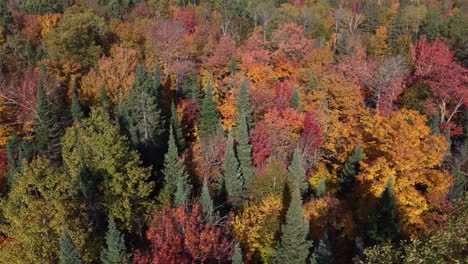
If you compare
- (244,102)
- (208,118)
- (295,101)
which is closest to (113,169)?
(208,118)

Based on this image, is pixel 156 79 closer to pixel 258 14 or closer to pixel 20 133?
pixel 20 133

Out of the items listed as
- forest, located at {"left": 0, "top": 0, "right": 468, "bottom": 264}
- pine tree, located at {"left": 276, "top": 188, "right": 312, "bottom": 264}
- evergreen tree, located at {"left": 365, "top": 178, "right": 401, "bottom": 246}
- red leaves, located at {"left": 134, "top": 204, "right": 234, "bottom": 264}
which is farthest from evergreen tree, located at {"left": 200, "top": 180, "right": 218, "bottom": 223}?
evergreen tree, located at {"left": 365, "top": 178, "right": 401, "bottom": 246}

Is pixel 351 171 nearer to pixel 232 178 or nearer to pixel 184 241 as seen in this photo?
pixel 232 178

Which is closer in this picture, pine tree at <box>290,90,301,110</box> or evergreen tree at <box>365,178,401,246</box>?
evergreen tree at <box>365,178,401,246</box>

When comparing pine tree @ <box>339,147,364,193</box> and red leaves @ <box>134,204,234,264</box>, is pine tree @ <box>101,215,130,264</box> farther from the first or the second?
pine tree @ <box>339,147,364,193</box>

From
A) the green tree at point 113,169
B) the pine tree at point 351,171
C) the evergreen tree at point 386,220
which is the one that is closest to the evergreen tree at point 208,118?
the green tree at point 113,169

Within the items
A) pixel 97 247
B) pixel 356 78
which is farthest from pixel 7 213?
pixel 356 78
